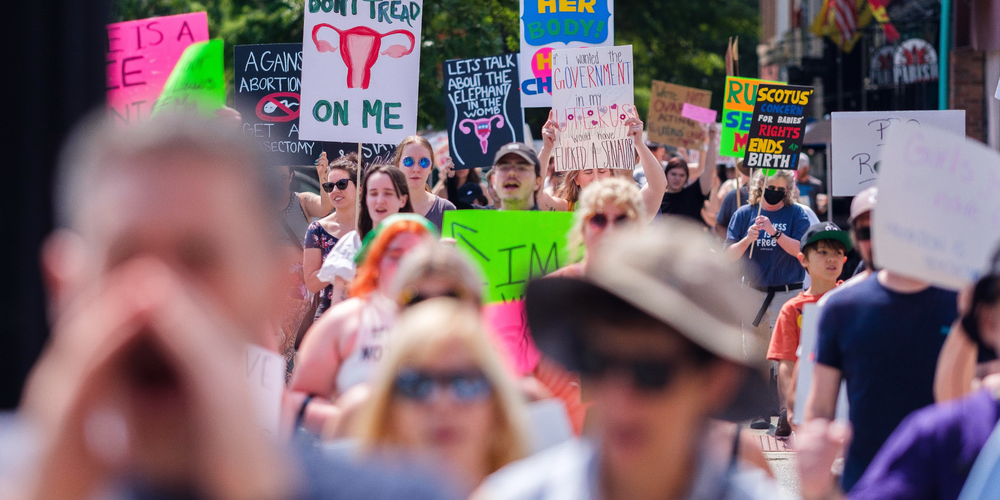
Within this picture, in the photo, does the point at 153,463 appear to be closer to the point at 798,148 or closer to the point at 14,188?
the point at 14,188

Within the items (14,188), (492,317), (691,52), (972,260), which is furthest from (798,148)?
(691,52)

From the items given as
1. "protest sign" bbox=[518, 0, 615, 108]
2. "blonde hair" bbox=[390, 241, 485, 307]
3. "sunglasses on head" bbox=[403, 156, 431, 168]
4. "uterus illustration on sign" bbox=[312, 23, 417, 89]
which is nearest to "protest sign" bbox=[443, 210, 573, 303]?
"blonde hair" bbox=[390, 241, 485, 307]

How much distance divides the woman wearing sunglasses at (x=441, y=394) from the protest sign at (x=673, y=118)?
11.0 m

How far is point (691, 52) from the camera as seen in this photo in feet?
88.8

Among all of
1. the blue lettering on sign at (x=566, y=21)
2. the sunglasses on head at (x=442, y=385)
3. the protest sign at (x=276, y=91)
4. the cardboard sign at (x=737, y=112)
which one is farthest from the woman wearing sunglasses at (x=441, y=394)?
the cardboard sign at (x=737, y=112)

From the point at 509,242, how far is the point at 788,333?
5.52 ft

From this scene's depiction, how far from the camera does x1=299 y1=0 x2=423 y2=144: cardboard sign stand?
7.02 metres

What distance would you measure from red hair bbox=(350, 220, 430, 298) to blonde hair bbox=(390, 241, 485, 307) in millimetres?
688

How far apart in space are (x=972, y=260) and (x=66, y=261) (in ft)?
6.92

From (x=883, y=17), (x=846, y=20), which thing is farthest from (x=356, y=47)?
(x=846, y=20)

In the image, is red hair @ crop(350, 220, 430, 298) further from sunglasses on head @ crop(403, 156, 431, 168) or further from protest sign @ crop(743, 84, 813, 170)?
protest sign @ crop(743, 84, 813, 170)

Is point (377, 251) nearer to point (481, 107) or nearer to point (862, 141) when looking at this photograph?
point (862, 141)

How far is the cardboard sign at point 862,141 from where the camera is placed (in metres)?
7.36

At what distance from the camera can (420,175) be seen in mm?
6582
